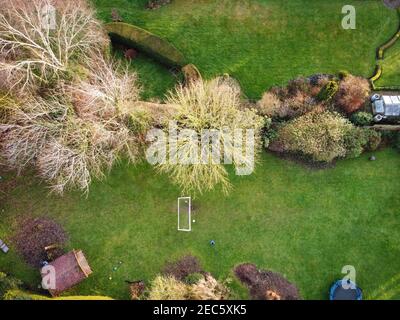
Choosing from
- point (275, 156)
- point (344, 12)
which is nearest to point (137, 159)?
point (275, 156)

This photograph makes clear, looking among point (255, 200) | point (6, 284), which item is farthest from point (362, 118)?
point (6, 284)

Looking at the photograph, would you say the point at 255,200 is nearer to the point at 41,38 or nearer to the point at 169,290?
the point at 169,290

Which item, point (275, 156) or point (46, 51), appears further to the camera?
point (275, 156)

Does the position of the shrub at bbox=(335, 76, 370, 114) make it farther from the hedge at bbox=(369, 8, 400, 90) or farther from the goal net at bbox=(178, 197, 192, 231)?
the goal net at bbox=(178, 197, 192, 231)

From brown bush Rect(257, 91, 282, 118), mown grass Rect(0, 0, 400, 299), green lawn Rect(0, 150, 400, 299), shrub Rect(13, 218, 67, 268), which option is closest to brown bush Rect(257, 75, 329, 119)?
brown bush Rect(257, 91, 282, 118)

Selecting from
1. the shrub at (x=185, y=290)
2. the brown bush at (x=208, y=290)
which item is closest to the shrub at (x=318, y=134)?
the brown bush at (x=208, y=290)

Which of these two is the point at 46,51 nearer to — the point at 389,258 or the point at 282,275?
the point at 282,275
